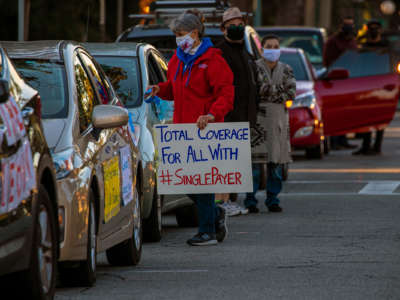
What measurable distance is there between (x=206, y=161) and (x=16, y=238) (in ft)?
15.4

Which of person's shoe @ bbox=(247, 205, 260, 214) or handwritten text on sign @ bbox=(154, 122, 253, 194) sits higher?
handwritten text on sign @ bbox=(154, 122, 253, 194)

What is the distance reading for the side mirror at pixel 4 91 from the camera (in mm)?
6521

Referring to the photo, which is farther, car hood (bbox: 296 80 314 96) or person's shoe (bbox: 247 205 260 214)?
car hood (bbox: 296 80 314 96)

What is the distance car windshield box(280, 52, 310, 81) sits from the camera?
22.3 metres

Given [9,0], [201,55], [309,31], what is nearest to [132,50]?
[201,55]

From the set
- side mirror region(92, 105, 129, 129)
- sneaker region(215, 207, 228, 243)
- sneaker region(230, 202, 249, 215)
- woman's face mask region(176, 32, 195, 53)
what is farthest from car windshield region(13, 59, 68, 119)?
sneaker region(230, 202, 249, 215)

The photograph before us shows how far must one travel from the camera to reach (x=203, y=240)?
35.8 ft

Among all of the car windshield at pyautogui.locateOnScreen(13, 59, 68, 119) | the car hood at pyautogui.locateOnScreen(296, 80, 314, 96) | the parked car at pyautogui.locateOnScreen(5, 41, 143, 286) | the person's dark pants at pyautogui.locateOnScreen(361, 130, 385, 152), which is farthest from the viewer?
the person's dark pants at pyautogui.locateOnScreen(361, 130, 385, 152)

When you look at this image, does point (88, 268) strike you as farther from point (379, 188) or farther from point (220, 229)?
point (379, 188)

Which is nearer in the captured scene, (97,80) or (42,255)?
(42,255)

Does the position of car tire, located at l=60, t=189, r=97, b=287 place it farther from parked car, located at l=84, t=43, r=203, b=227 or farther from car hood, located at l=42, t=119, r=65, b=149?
parked car, located at l=84, t=43, r=203, b=227

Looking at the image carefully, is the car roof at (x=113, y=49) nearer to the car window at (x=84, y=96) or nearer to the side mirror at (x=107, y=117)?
the car window at (x=84, y=96)

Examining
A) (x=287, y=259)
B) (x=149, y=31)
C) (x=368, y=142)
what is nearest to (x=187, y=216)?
(x=287, y=259)

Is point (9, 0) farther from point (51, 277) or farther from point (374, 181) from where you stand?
point (51, 277)
